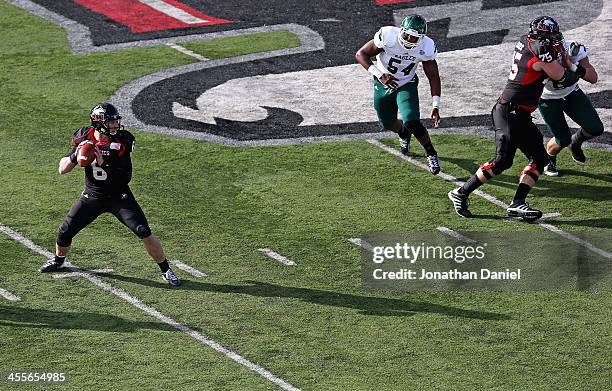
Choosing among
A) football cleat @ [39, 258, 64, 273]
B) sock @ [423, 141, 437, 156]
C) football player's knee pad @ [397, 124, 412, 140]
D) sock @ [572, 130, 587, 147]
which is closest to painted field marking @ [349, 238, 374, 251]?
sock @ [423, 141, 437, 156]

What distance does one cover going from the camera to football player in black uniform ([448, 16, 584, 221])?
13.7m

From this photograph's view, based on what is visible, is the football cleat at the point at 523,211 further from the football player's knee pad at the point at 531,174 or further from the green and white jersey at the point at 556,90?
the green and white jersey at the point at 556,90

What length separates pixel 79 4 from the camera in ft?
76.4

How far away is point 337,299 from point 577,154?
16.1 feet

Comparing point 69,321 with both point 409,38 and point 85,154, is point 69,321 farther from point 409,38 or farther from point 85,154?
point 409,38

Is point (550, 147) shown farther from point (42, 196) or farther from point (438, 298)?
point (42, 196)

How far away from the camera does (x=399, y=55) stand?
15258 millimetres

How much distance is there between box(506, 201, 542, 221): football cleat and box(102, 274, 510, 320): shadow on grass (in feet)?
8.01

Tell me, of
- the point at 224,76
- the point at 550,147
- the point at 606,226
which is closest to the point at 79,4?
the point at 224,76

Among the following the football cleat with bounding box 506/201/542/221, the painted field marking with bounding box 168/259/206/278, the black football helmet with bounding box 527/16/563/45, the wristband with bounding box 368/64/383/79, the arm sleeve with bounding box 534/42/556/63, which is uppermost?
the black football helmet with bounding box 527/16/563/45

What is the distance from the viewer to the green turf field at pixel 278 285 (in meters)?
10.8

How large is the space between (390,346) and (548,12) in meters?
12.4

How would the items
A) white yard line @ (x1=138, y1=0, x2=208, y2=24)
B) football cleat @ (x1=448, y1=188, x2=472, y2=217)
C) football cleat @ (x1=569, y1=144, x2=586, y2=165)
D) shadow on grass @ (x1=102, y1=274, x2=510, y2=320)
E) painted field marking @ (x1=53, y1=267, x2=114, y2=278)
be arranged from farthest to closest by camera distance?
white yard line @ (x1=138, y1=0, x2=208, y2=24) → football cleat @ (x1=569, y1=144, x2=586, y2=165) → football cleat @ (x1=448, y1=188, x2=472, y2=217) → painted field marking @ (x1=53, y1=267, x2=114, y2=278) → shadow on grass @ (x1=102, y1=274, x2=510, y2=320)

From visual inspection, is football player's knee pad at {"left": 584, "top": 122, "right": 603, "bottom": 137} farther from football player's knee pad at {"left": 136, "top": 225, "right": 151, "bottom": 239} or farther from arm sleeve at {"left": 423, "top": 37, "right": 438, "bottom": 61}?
football player's knee pad at {"left": 136, "top": 225, "right": 151, "bottom": 239}
